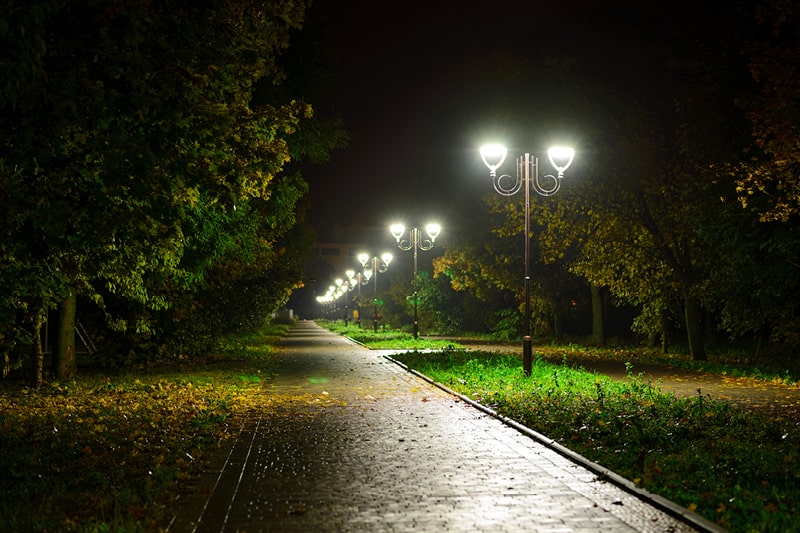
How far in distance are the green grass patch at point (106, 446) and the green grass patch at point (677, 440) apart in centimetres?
458

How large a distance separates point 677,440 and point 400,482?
4.11 metres

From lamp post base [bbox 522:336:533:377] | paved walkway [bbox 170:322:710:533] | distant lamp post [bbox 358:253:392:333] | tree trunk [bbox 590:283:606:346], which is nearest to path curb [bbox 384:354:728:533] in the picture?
paved walkway [bbox 170:322:710:533]

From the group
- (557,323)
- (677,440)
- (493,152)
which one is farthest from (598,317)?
(677,440)

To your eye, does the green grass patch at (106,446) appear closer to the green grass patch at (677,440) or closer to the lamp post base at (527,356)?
the green grass patch at (677,440)

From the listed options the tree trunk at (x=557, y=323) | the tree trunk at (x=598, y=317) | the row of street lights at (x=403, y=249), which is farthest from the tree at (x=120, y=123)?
the tree trunk at (x=557, y=323)

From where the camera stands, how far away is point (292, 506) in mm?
7527

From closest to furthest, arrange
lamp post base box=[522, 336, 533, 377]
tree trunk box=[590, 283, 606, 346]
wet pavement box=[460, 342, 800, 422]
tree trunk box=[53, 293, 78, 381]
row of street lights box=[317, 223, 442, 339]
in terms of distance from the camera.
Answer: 1. wet pavement box=[460, 342, 800, 422]
2. lamp post base box=[522, 336, 533, 377]
3. tree trunk box=[53, 293, 78, 381]
4. tree trunk box=[590, 283, 606, 346]
5. row of street lights box=[317, 223, 442, 339]

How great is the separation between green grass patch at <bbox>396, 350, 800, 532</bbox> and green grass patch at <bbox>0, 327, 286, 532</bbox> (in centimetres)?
458

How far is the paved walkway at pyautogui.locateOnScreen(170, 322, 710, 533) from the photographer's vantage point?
6.99 metres

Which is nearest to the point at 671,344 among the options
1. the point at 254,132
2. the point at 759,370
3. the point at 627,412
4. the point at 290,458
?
the point at 759,370

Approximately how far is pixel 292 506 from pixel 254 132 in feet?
25.3

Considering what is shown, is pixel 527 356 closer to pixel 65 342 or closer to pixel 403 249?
pixel 65 342

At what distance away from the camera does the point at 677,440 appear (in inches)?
421

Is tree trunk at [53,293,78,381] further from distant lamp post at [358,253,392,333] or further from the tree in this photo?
distant lamp post at [358,253,392,333]
